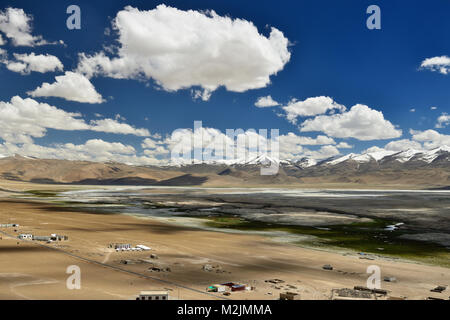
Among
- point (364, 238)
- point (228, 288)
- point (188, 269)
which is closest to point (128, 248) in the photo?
point (188, 269)

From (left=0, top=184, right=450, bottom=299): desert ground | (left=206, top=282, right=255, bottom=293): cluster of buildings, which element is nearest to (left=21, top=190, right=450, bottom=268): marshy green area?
(left=0, top=184, right=450, bottom=299): desert ground

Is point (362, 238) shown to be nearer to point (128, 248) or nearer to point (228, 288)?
point (128, 248)

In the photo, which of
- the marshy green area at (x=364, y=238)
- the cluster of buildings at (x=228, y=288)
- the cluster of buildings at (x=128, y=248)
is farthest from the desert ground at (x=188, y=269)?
the marshy green area at (x=364, y=238)

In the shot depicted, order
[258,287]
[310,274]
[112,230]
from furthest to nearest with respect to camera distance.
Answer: [112,230], [310,274], [258,287]

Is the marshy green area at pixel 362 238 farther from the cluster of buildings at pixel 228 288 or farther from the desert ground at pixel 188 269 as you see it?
the cluster of buildings at pixel 228 288
